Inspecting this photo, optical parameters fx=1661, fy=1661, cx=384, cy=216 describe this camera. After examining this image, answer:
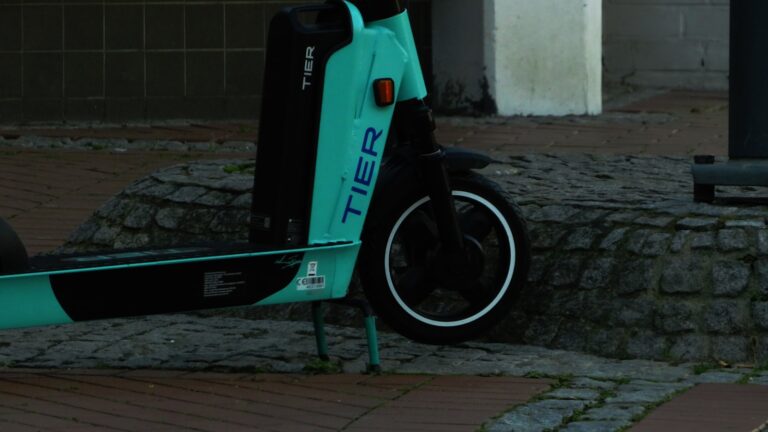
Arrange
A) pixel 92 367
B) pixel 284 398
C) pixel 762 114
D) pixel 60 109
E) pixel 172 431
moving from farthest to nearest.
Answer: pixel 60 109 → pixel 762 114 → pixel 92 367 → pixel 284 398 → pixel 172 431

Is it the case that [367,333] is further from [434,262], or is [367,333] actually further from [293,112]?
[293,112]

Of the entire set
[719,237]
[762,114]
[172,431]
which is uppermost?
[762,114]

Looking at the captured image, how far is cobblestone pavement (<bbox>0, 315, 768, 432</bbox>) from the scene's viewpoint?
169 inches

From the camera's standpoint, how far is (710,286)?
4961 millimetres

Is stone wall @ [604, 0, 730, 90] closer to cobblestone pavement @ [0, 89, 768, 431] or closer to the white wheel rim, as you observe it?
cobblestone pavement @ [0, 89, 768, 431]

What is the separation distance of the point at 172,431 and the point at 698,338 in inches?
66.3

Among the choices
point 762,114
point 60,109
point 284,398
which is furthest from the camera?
point 60,109

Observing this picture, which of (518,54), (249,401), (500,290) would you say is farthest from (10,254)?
(518,54)

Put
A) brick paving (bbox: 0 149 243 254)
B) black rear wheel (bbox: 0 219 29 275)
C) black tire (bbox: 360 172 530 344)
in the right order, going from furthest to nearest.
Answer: brick paving (bbox: 0 149 243 254) < black tire (bbox: 360 172 530 344) < black rear wheel (bbox: 0 219 29 275)

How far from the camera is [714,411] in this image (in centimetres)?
425

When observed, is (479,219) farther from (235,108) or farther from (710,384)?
(235,108)

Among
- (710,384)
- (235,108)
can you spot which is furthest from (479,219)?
(235,108)

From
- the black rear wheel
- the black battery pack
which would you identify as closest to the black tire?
the black battery pack

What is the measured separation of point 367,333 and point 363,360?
0.20 metres
